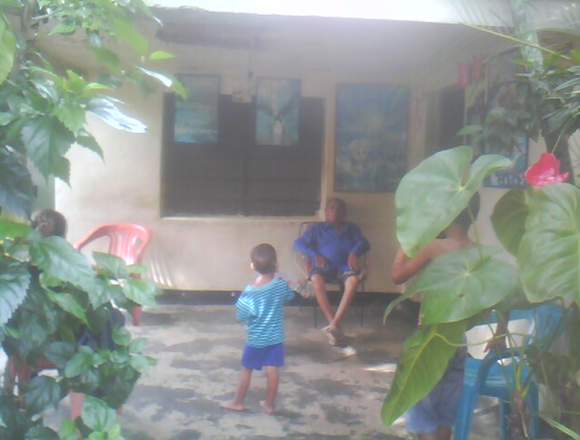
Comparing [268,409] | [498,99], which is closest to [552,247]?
[498,99]

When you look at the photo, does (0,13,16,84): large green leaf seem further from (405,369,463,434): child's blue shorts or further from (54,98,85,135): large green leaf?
(405,369,463,434): child's blue shorts

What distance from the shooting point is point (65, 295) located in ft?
7.06

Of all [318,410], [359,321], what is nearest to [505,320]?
[318,410]

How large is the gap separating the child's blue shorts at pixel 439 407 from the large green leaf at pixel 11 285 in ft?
6.90

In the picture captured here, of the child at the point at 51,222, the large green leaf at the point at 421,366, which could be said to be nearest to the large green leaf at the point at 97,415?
the large green leaf at the point at 421,366

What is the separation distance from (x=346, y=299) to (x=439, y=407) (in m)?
→ 2.54

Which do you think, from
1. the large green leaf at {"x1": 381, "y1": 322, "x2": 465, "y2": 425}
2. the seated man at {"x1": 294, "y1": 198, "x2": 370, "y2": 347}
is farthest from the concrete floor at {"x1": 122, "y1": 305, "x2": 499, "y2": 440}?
the large green leaf at {"x1": 381, "y1": 322, "x2": 465, "y2": 425}

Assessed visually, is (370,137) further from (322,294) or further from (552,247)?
(552,247)

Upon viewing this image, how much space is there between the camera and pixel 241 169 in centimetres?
714

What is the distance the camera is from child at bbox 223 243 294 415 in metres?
4.35

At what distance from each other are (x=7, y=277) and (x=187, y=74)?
5.23 m

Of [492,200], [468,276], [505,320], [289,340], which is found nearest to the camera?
[468,276]

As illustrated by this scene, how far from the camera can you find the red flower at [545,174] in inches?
98.0

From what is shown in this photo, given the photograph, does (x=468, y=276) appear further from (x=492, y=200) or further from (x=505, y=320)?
(x=492, y=200)
